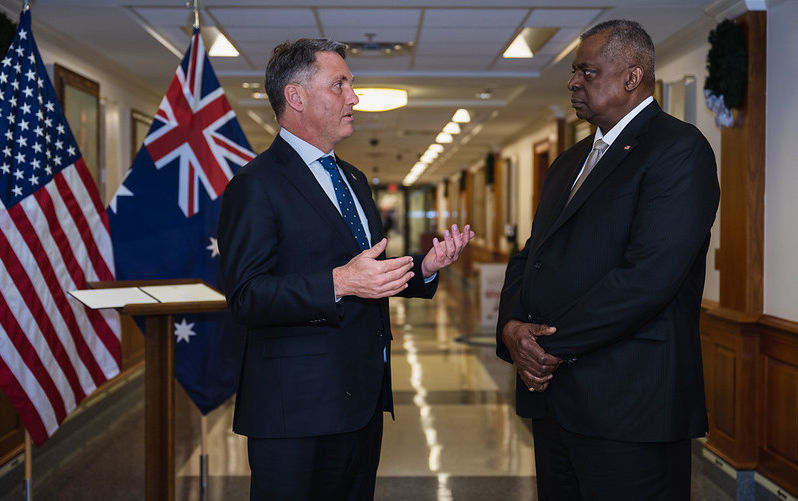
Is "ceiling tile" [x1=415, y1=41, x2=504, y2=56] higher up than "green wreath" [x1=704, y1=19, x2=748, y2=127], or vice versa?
"ceiling tile" [x1=415, y1=41, x2=504, y2=56]

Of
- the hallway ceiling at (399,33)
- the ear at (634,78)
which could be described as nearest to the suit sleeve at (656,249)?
the ear at (634,78)

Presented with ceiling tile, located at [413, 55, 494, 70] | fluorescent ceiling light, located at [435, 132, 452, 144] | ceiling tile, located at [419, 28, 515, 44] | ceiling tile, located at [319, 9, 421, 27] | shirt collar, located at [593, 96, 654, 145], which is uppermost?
fluorescent ceiling light, located at [435, 132, 452, 144]

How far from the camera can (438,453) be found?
465 cm

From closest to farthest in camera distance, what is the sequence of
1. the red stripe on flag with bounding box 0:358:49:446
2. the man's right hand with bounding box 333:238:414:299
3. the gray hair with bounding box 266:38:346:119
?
1. the man's right hand with bounding box 333:238:414:299
2. the gray hair with bounding box 266:38:346:119
3. the red stripe on flag with bounding box 0:358:49:446

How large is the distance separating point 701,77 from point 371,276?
422 centimetres

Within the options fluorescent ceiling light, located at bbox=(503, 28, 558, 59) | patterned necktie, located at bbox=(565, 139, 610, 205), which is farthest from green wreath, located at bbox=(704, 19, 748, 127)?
patterned necktie, located at bbox=(565, 139, 610, 205)

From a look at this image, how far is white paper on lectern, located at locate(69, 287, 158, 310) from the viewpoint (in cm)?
273

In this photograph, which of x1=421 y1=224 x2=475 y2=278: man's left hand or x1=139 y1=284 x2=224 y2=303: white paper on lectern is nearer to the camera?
x1=421 y1=224 x2=475 y2=278: man's left hand

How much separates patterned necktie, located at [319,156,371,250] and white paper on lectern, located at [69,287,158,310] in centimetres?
111

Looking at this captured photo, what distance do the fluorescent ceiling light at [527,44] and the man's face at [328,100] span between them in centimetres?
410

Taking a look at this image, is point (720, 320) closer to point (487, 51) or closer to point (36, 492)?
point (487, 51)

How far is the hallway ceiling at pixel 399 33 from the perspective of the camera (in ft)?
15.2

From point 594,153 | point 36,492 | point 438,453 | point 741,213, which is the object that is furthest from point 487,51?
point 36,492

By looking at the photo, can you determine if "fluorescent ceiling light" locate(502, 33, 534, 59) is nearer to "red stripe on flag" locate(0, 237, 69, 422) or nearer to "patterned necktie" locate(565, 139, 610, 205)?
"patterned necktie" locate(565, 139, 610, 205)
